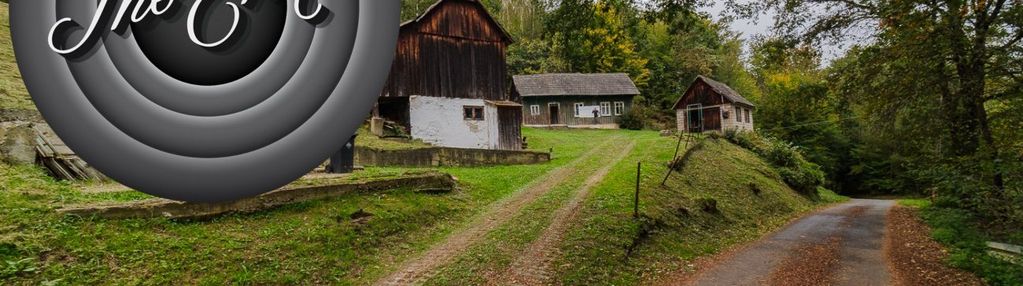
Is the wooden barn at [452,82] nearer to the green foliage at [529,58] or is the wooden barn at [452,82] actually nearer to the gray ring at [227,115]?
the gray ring at [227,115]

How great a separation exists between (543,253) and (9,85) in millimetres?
13084

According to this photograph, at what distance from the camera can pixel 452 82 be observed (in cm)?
2431

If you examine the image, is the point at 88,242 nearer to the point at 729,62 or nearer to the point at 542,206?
the point at 542,206

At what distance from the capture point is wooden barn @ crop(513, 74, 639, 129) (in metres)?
43.2

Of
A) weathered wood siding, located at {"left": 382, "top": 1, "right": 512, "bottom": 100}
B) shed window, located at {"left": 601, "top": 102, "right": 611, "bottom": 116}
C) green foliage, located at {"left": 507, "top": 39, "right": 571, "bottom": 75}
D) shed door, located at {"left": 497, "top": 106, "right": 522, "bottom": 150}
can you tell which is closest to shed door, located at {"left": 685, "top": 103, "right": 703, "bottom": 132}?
shed window, located at {"left": 601, "top": 102, "right": 611, "bottom": 116}

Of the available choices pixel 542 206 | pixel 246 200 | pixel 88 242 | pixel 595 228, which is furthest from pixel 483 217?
pixel 88 242

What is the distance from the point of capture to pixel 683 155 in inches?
846

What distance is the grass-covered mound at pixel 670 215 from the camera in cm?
1011

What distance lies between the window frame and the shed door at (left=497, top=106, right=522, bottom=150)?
77 centimetres

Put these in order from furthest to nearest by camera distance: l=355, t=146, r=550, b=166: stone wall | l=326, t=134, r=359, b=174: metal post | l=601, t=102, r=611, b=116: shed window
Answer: l=601, t=102, r=611, b=116: shed window, l=355, t=146, r=550, b=166: stone wall, l=326, t=134, r=359, b=174: metal post

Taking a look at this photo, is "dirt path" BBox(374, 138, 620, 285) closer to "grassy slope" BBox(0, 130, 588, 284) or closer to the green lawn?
the green lawn

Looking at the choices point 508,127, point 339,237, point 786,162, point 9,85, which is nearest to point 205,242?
point 339,237

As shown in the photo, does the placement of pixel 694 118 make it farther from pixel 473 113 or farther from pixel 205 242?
pixel 205 242
